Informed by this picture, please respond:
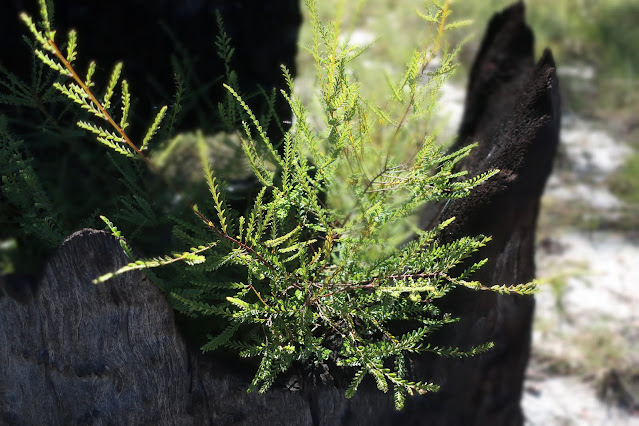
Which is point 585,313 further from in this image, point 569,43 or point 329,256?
point 569,43

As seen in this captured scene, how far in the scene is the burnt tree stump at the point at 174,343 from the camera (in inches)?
55.9

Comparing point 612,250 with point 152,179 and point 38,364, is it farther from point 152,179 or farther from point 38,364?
point 38,364

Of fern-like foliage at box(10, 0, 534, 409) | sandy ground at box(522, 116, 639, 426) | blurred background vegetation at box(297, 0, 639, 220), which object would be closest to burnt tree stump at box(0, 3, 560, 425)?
fern-like foliage at box(10, 0, 534, 409)

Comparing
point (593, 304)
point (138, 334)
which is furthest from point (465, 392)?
point (593, 304)

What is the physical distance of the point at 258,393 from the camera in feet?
5.03

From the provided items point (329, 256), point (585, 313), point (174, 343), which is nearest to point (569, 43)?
point (585, 313)

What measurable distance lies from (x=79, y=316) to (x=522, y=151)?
1.14 m

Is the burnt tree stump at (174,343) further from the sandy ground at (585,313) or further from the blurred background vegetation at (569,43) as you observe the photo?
the blurred background vegetation at (569,43)

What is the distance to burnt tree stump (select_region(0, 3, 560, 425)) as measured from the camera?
4.66 feet

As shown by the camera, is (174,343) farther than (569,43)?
No

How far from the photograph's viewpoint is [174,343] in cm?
148

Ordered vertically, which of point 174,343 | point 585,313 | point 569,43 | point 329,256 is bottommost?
point 174,343

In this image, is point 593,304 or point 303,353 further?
point 593,304

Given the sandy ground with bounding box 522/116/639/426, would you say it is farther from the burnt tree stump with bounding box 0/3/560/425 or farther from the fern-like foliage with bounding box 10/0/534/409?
the fern-like foliage with bounding box 10/0/534/409
